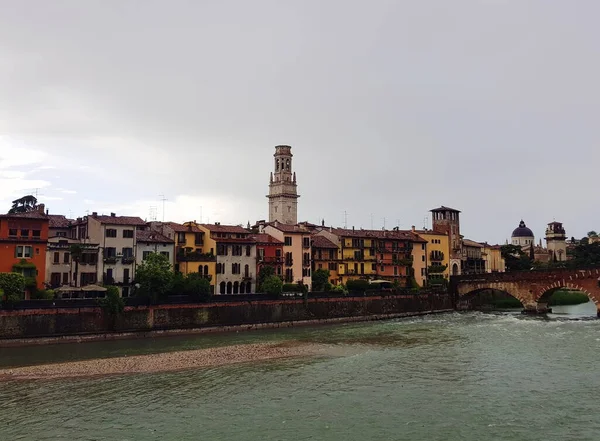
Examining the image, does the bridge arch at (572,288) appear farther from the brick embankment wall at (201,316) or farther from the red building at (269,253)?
the red building at (269,253)

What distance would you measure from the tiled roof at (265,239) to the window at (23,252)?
31.9m

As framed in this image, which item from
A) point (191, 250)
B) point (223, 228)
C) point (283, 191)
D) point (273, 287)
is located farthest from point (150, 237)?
point (283, 191)

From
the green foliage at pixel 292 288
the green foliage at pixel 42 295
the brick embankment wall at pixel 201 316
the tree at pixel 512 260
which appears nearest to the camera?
the brick embankment wall at pixel 201 316

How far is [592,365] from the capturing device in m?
42.1

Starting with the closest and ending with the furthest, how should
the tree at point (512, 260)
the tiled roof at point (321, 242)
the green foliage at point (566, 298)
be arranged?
the tiled roof at point (321, 242)
the green foliage at point (566, 298)
the tree at point (512, 260)

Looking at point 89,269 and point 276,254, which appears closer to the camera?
point 89,269

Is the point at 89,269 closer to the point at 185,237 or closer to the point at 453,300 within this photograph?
the point at 185,237

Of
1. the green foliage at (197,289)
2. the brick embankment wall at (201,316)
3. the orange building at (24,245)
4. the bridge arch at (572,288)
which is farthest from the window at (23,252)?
the bridge arch at (572,288)

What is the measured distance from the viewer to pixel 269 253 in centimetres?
8631

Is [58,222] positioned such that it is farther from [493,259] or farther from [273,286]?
[493,259]

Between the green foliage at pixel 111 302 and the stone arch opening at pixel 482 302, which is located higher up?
the green foliage at pixel 111 302

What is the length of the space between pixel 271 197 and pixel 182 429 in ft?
340

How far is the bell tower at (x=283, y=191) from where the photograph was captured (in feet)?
418

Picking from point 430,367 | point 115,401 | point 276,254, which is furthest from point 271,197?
point 115,401
